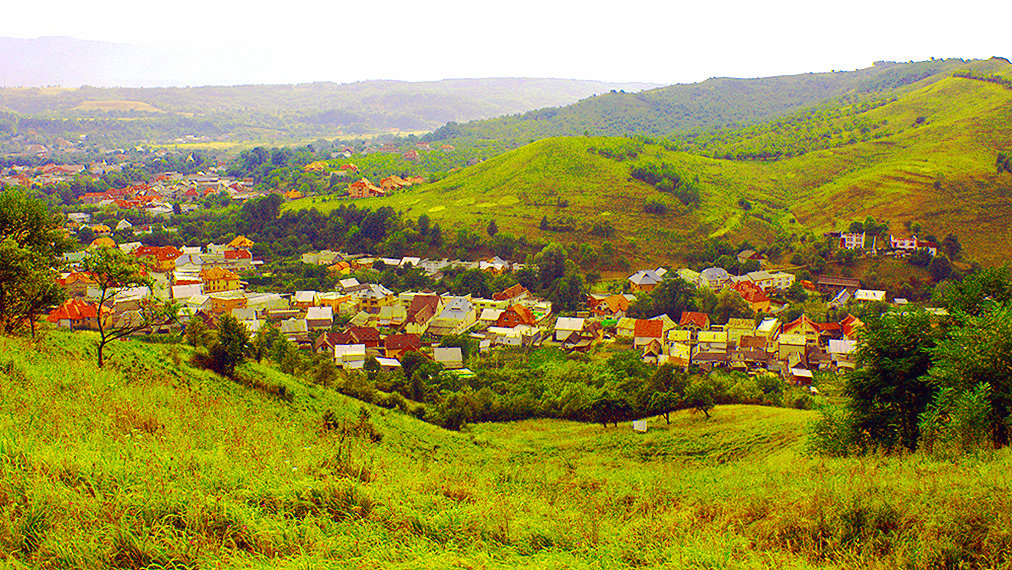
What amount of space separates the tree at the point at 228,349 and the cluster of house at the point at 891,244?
3643cm

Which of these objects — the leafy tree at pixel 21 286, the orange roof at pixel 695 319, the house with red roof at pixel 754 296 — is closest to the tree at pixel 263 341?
the leafy tree at pixel 21 286

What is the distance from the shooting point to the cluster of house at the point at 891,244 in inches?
1454

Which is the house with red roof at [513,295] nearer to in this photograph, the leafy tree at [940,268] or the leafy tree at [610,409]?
the leafy tree at [610,409]

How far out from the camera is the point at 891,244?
124 feet

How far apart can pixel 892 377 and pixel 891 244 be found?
1223 inches

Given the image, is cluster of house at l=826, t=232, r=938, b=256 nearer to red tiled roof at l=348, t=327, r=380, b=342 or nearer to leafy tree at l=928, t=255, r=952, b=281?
leafy tree at l=928, t=255, r=952, b=281

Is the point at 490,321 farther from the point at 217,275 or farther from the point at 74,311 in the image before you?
the point at 74,311

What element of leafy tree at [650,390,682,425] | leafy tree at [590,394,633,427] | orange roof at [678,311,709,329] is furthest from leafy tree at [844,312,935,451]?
orange roof at [678,311,709,329]

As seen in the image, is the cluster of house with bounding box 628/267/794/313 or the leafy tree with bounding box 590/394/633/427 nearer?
the leafy tree with bounding box 590/394/633/427

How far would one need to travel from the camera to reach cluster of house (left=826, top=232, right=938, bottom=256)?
36938mm

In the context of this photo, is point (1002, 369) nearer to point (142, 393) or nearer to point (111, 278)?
point (142, 393)

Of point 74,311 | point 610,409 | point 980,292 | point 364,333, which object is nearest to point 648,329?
point 610,409

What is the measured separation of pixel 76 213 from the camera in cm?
5272

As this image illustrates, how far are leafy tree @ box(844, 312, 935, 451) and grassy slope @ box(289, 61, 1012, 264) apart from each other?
28910 millimetres
